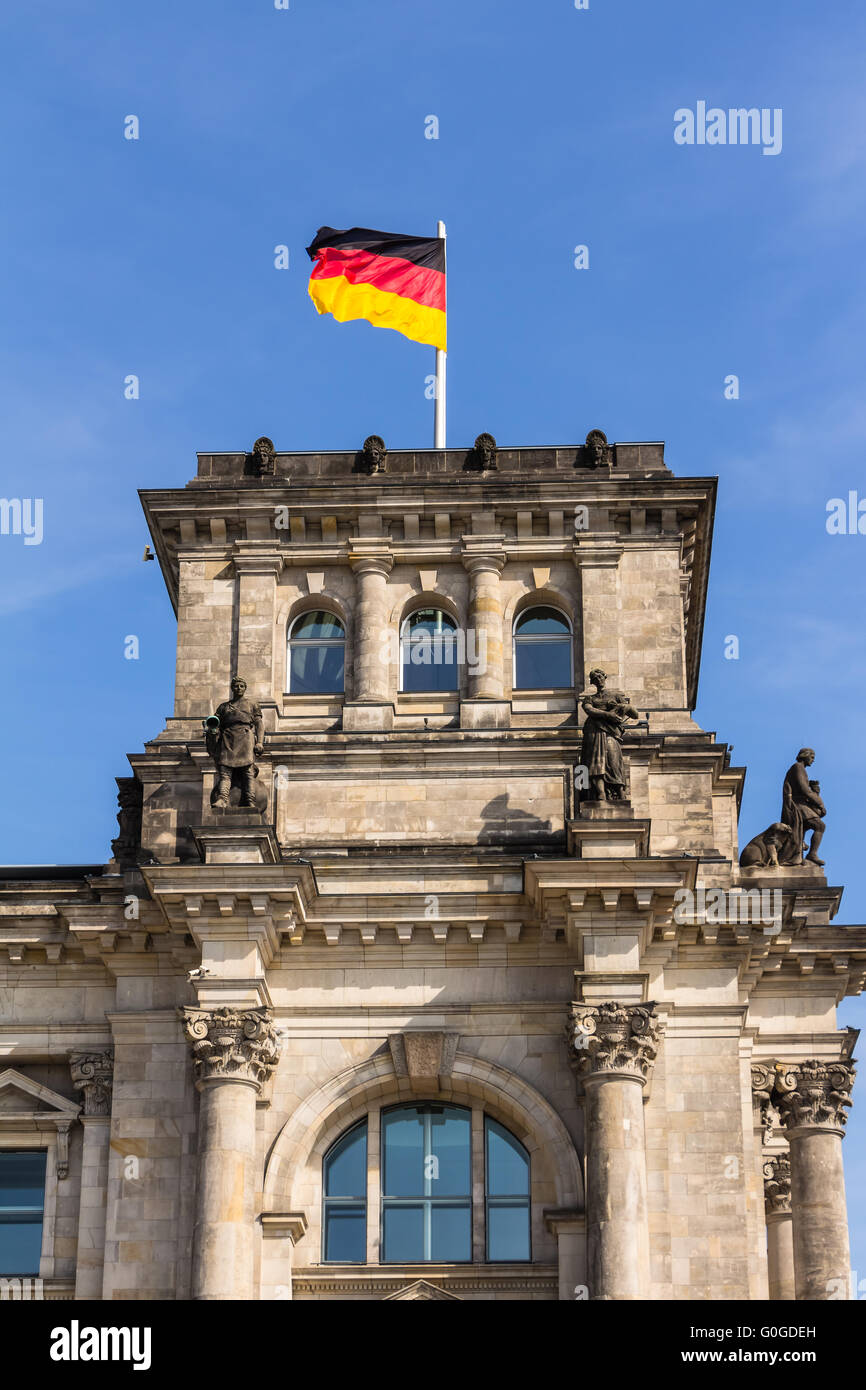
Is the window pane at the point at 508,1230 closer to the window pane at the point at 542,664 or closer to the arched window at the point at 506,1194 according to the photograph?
the arched window at the point at 506,1194

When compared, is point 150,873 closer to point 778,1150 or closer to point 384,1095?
point 384,1095

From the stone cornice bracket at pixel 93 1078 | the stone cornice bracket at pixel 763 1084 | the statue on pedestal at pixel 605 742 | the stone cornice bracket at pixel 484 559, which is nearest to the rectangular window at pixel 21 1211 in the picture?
the stone cornice bracket at pixel 93 1078

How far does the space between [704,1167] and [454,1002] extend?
4.41 metres

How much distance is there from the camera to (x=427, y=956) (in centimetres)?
3766

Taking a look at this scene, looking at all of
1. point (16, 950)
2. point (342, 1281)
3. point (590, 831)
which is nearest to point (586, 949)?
point (590, 831)

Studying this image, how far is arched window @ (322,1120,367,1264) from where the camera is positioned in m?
36.7

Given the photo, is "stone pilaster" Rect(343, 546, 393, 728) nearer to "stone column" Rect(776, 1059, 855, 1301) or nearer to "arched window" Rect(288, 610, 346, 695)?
"arched window" Rect(288, 610, 346, 695)

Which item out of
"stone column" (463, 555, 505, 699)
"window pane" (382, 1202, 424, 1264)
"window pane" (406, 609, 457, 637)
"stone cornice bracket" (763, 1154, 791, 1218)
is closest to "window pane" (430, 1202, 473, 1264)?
"window pane" (382, 1202, 424, 1264)

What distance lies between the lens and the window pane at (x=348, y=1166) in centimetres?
3711

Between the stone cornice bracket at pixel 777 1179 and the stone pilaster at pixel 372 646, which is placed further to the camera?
the stone cornice bracket at pixel 777 1179

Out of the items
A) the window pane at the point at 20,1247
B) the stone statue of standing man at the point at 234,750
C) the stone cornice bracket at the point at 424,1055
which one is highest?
the stone statue of standing man at the point at 234,750

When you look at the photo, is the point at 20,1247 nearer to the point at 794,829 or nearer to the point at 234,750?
the point at 234,750

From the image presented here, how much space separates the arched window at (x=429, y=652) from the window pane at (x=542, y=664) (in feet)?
3.43

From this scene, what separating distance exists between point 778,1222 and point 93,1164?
521 inches
